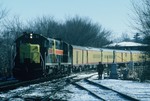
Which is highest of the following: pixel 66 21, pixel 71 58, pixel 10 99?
pixel 66 21

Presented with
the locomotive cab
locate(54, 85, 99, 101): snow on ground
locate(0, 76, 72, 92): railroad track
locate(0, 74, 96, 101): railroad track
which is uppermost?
the locomotive cab

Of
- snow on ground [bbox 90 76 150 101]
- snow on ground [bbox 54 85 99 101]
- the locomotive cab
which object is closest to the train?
the locomotive cab

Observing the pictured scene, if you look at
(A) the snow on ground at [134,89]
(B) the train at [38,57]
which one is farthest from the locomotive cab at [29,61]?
(A) the snow on ground at [134,89]

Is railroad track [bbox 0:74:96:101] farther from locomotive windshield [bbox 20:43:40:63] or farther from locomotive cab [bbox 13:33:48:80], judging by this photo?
locomotive windshield [bbox 20:43:40:63]

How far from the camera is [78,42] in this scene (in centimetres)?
8456

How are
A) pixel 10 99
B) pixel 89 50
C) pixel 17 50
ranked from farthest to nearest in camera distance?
pixel 89 50 → pixel 17 50 → pixel 10 99

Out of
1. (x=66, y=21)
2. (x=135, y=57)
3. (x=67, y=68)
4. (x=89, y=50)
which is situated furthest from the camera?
(x=66, y=21)

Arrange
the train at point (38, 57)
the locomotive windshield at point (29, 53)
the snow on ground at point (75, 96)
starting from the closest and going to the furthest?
the snow on ground at point (75, 96), the train at point (38, 57), the locomotive windshield at point (29, 53)

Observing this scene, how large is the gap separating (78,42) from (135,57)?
859 inches

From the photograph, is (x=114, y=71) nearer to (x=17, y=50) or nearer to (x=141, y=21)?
(x=141, y=21)

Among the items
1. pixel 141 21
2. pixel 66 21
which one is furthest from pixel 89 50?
pixel 66 21

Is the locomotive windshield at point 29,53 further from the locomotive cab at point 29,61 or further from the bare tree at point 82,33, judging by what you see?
the bare tree at point 82,33

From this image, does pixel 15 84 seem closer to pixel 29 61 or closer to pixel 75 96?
pixel 29 61

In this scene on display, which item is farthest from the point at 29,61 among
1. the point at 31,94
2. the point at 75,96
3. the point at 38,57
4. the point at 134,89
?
the point at 75,96
